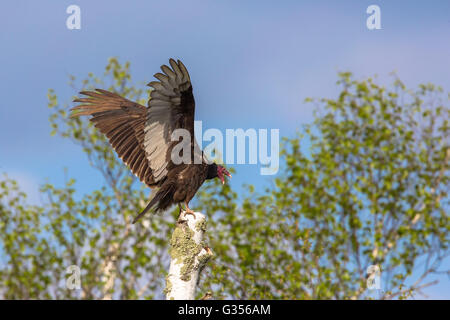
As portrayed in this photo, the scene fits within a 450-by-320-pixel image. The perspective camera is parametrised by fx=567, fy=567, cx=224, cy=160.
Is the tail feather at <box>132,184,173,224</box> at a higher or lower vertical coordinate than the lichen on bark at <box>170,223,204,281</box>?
higher

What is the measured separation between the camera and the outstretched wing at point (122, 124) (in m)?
6.88

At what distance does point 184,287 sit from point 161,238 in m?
8.17

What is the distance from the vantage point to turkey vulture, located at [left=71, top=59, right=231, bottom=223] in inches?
236

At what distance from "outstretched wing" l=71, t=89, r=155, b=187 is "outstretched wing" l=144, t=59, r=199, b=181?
0.40 meters

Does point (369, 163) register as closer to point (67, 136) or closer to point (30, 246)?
point (67, 136)

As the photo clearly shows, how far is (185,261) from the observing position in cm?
523

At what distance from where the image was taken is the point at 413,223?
1329cm
